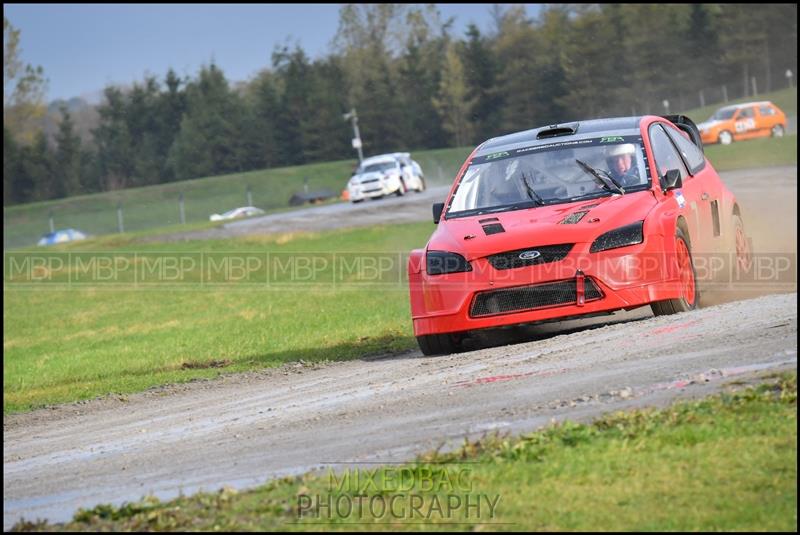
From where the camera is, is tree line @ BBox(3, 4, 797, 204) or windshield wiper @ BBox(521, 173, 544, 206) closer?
windshield wiper @ BBox(521, 173, 544, 206)

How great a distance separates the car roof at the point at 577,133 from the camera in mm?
11438

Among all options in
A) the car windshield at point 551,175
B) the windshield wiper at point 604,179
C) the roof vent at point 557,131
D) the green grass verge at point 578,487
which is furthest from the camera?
the roof vent at point 557,131

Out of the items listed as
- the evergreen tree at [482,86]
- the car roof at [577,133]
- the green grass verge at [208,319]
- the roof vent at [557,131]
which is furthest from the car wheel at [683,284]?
the evergreen tree at [482,86]

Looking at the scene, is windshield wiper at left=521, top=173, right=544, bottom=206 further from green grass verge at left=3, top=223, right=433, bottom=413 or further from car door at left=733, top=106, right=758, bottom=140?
car door at left=733, top=106, right=758, bottom=140

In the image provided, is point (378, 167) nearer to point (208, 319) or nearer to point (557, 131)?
point (208, 319)

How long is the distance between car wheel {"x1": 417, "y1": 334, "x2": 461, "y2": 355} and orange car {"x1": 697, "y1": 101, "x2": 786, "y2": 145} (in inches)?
1829

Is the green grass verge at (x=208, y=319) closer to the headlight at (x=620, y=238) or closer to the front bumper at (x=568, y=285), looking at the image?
the front bumper at (x=568, y=285)

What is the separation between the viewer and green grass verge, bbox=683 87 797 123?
231 ft

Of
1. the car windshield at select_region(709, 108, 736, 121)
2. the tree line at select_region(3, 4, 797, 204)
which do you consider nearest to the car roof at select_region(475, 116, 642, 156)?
the car windshield at select_region(709, 108, 736, 121)

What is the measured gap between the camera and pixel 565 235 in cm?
987

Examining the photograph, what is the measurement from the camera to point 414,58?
295 ft

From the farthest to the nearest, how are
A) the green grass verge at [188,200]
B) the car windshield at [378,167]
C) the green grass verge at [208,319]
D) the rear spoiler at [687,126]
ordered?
the green grass verge at [188,200]
the car windshield at [378,167]
the green grass verge at [208,319]
the rear spoiler at [687,126]

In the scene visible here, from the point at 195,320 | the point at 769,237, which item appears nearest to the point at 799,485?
the point at 769,237

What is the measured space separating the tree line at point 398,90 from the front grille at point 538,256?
193 ft
